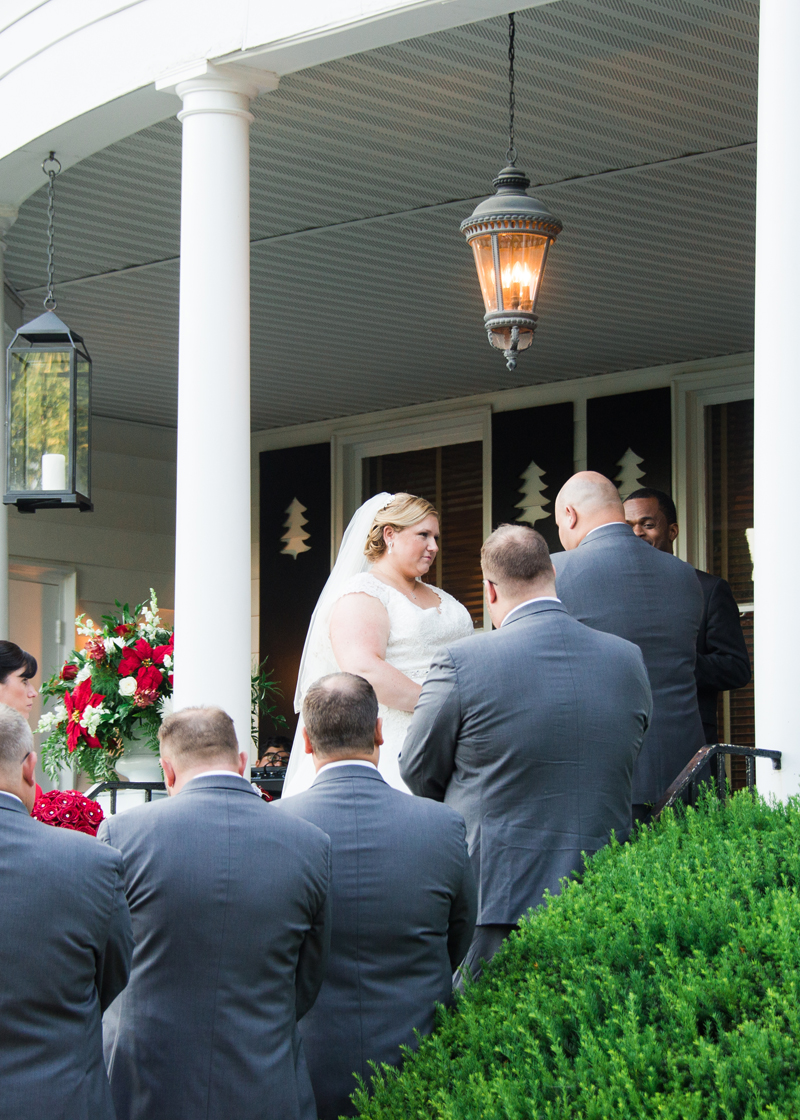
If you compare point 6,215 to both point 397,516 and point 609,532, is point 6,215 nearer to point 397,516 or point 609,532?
point 397,516

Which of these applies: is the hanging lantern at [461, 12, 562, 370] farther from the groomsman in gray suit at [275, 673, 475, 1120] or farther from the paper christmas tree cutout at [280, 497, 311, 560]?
the paper christmas tree cutout at [280, 497, 311, 560]

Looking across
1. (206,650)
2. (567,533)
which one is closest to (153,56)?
(206,650)

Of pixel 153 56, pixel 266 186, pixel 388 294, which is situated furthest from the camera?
pixel 388 294

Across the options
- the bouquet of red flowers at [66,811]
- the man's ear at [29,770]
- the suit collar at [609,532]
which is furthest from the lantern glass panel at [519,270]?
the man's ear at [29,770]

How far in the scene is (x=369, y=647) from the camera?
526 centimetres

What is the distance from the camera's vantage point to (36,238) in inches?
344

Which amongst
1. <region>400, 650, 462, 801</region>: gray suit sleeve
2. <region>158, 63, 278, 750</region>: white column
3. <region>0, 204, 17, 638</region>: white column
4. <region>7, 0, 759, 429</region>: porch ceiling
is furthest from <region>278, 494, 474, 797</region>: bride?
<region>0, 204, 17, 638</region>: white column

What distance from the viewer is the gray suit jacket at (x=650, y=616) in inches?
175

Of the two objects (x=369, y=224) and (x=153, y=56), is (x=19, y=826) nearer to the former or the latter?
(x=153, y=56)

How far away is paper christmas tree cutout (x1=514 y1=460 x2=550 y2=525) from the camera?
1134cm

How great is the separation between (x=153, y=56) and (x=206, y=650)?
253 cm

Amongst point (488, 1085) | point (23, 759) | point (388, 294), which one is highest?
point (388, 294)

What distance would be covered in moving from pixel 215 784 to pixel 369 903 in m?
0.49

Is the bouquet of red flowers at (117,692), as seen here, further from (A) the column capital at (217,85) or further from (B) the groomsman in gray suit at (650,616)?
(B) the groomsman in gray suit at (650,616)
